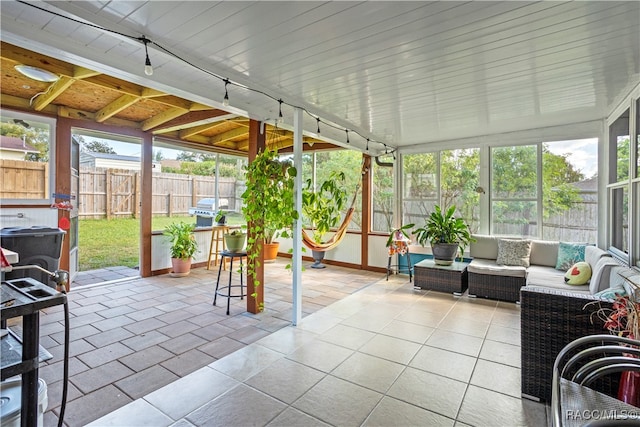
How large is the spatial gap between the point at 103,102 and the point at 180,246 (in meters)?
2.25

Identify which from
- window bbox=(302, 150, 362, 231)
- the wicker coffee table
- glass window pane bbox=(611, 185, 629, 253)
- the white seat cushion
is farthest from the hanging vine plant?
A: glass window pane bbox=(611, 185, 629, 253)

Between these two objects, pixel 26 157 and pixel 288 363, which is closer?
Answer: pixel 288 363

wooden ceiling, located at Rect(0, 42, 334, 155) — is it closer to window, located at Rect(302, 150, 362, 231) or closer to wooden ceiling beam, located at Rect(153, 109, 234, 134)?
wooden ceiling beam, located at Rect(153, 109, 234, 134)

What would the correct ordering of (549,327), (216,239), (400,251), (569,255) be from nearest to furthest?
(549,327), (569,255), (400,251), (216,239)

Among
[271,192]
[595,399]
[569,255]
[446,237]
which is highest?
[271,192]

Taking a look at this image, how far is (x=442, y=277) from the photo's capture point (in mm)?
4254

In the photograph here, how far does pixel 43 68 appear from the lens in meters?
2.69

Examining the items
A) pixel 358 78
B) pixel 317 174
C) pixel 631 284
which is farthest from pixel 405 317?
A: pixel 317 174

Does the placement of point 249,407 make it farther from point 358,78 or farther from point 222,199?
point 222,199

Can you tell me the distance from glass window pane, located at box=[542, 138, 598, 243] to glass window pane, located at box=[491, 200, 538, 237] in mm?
139

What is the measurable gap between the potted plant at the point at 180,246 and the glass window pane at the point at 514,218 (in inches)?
188

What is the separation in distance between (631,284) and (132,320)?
13.2ft

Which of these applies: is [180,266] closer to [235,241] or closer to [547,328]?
[235,241]

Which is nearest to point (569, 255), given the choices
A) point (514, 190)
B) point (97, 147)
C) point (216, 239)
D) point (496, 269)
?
point (496, 269)
